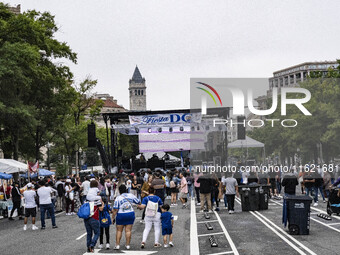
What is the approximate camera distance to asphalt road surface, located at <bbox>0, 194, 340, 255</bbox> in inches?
515

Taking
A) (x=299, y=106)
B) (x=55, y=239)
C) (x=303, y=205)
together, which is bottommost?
(x=55, y=239)

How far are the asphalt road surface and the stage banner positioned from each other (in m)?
18.4

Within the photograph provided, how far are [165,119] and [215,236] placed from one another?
25.2 m

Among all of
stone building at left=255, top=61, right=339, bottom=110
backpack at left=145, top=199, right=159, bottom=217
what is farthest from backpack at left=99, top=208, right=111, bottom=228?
stone building at left=255, top=61, right=339, bottom=110

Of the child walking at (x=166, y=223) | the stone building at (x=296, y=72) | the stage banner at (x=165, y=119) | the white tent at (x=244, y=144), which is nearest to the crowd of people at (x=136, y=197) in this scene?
the child walking at (x=166, y=223)

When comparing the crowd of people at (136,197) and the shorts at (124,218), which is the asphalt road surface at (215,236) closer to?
the crowd of people at (136,197)

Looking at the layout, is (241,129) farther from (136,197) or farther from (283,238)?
(283,238)

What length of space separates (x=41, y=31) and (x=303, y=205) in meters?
27.8

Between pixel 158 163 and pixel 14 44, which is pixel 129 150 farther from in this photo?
pixel 14 44

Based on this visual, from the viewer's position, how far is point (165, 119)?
132 feet

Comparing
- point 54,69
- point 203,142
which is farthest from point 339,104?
point 54,69

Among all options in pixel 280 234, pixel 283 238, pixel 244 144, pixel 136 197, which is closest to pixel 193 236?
pixel 280 234

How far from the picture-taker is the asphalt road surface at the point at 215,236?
13078 mm

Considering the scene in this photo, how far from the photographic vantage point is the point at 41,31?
127ft
